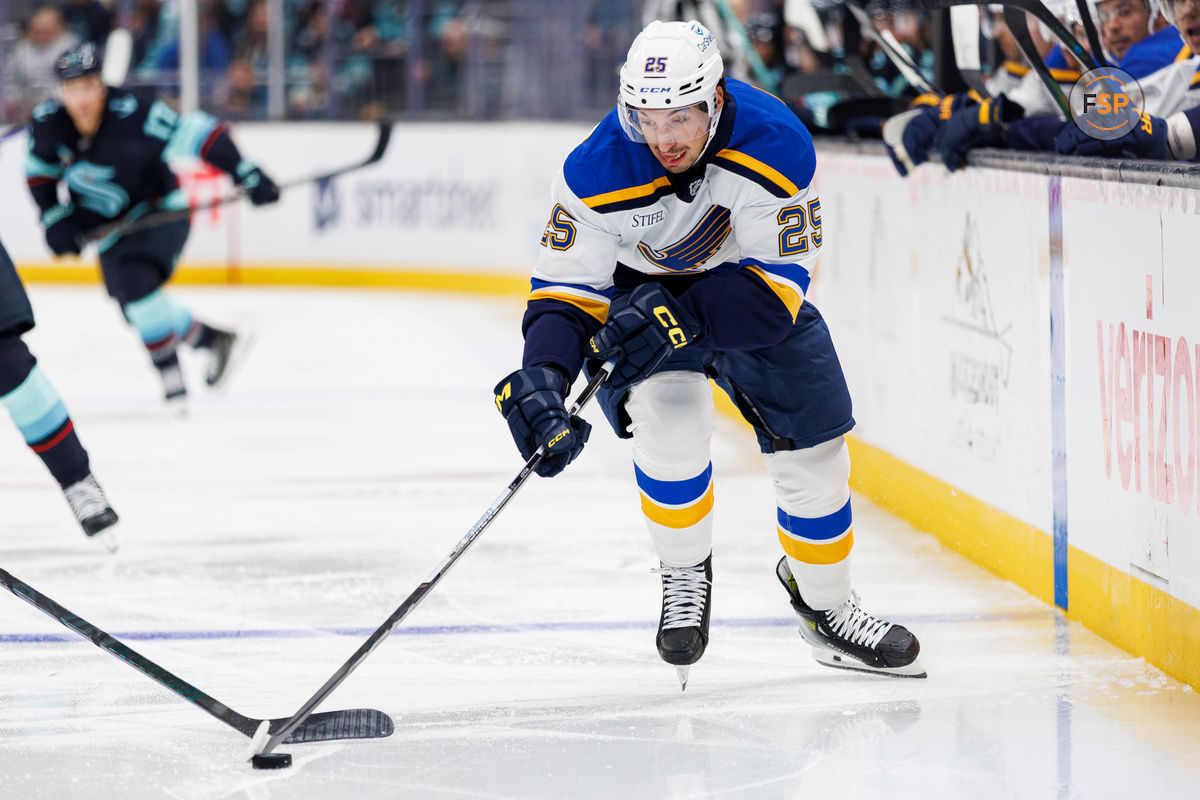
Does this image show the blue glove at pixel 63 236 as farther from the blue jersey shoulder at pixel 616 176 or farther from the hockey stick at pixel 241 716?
the blue jersey shoulder at pixel 616 176

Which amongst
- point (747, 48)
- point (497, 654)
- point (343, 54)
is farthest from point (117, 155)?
point (343, 54)

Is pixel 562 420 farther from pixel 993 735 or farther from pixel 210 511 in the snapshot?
pixel 210 511

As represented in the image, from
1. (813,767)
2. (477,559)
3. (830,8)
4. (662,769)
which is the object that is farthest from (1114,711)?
(830,8)

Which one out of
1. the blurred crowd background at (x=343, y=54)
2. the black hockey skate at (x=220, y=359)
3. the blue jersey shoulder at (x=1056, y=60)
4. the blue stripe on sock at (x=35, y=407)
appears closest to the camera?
the blue stripe on sock at (x=35, y=407)

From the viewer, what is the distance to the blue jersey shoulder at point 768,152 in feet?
7.84

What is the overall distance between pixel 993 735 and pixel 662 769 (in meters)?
0.50

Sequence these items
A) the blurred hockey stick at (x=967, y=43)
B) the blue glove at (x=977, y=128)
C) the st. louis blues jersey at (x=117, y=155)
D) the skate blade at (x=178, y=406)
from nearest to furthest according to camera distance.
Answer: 1. the blue glove at (x=977, y=128)
2. the blurred hockey stick at (x=967, y=43)
3. the st. louis blues jersey at (x=117, y=155)
4. the skate blade at (x=178, y=406)

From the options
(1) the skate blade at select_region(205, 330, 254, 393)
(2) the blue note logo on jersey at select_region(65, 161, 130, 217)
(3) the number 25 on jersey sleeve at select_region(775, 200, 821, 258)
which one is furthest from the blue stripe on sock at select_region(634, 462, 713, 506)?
(1) the skate blade at select_region(205, 330, 254, 393)

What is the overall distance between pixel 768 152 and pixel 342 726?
1.05 metres

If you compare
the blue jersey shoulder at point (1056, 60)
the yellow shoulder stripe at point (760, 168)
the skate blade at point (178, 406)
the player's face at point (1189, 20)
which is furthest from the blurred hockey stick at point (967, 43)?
the skate blade at point (178, 406)

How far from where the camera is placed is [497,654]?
9.37 feet

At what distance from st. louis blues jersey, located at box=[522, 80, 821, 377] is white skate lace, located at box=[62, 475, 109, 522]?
4.81ft

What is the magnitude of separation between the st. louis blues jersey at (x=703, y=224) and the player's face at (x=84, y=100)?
315 cm

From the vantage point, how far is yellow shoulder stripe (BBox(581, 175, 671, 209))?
238 cm
